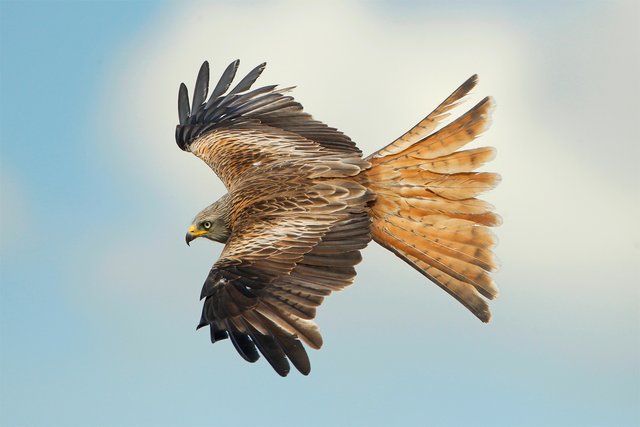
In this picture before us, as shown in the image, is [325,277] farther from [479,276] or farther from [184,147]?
[184,147]

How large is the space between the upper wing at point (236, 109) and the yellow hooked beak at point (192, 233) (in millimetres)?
1779

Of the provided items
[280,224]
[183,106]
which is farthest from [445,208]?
[183,106]

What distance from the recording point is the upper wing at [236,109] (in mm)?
13969

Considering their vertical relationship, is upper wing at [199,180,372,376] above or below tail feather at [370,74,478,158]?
below

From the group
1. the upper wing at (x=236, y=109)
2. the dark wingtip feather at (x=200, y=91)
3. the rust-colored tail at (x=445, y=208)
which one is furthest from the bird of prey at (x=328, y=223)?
the dark wingtip feather at (x=200, y=91)

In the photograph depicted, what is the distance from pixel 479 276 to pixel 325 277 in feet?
6.41

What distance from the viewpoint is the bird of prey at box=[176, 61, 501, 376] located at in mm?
10562

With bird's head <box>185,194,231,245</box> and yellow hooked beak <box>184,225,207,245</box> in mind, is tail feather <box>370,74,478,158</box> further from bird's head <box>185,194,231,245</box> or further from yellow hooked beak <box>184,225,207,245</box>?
yellow hooked beak <box>184,225,207,245</box>

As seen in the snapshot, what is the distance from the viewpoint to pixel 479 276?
11922mm

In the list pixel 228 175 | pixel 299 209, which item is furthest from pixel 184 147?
pixel 299 209

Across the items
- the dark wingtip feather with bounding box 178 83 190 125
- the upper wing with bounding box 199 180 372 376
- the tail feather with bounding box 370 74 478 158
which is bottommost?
the upper wing with bounding box 199 180 372 376

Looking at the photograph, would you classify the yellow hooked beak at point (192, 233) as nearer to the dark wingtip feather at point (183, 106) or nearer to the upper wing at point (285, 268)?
the upper wing at point (285, 268)

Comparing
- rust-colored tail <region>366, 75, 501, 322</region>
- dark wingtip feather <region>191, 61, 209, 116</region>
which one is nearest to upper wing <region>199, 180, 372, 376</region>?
rust-colored tail <region>366, 75, 501, 322</region>

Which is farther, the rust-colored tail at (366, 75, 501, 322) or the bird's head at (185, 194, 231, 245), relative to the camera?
the bird's head at (185, 194, 231, 245)
